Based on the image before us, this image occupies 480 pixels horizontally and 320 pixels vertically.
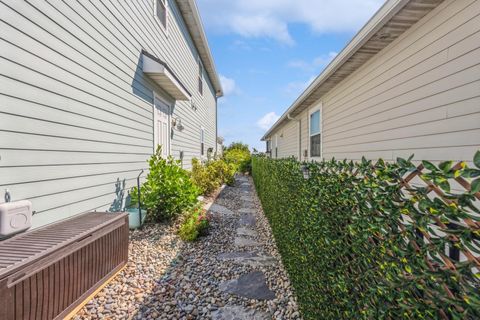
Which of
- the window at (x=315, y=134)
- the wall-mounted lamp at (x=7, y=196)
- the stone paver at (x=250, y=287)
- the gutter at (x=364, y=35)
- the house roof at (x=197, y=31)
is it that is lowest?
the stone paver at (x=250, y=287)

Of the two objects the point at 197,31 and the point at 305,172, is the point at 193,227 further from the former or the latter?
the point at 197,31

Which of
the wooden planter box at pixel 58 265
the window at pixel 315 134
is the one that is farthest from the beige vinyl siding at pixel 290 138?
the wooden planter box at pixel 58 265

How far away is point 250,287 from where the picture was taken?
3.13m

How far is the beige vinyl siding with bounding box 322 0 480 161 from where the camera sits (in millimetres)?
2619

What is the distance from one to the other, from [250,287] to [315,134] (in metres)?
5.58

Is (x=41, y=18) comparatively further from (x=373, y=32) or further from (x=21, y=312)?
(x=373, y=32)

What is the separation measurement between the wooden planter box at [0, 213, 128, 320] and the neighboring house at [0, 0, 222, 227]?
→ 21.9 inches

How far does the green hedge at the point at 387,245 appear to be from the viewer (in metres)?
0.73

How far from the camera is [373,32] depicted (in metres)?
3.51

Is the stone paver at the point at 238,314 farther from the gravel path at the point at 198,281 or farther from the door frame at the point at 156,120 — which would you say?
the door frame at the point at 156,120

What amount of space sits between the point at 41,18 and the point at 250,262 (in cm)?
391

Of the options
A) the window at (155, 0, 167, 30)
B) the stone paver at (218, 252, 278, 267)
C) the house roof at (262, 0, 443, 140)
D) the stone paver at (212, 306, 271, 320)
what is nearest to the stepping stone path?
the stone paver at (218, 252, 278, 267)

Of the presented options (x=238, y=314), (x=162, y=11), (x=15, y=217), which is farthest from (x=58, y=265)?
(x=162, y=11)

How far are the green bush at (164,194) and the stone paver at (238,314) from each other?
8.11ft
